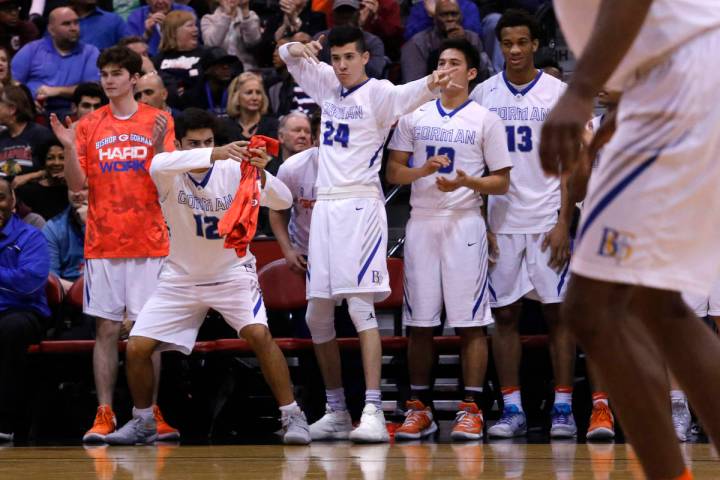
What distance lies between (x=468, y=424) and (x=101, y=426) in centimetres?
225

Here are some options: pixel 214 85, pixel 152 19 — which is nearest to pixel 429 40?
pixel 214 85

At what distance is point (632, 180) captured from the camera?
9.73ft

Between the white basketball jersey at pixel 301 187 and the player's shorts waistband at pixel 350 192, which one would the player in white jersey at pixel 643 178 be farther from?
the white basketball jersey at pixel 301 187

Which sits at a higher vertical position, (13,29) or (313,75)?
(13,29)

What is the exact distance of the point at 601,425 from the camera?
23.2 ft

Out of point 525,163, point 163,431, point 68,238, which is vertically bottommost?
point 163,431

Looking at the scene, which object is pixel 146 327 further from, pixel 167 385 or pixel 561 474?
pixel 561 474

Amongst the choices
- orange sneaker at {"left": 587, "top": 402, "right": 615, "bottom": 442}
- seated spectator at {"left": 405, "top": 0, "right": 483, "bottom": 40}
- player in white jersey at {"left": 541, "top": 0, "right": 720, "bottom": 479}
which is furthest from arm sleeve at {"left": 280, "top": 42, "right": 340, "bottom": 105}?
player in white jersey at {"left": 541, "top": 0, "right": 720, "bottom": 479}

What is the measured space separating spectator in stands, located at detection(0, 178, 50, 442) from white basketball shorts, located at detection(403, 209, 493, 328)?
245 centimetres

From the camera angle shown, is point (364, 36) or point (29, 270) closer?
point (29, 270)


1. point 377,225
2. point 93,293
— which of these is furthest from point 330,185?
point 93,293

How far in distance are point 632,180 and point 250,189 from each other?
428cm

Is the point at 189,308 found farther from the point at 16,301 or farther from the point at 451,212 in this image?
the point at 451,212

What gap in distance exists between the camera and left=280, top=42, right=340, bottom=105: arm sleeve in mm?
7816
